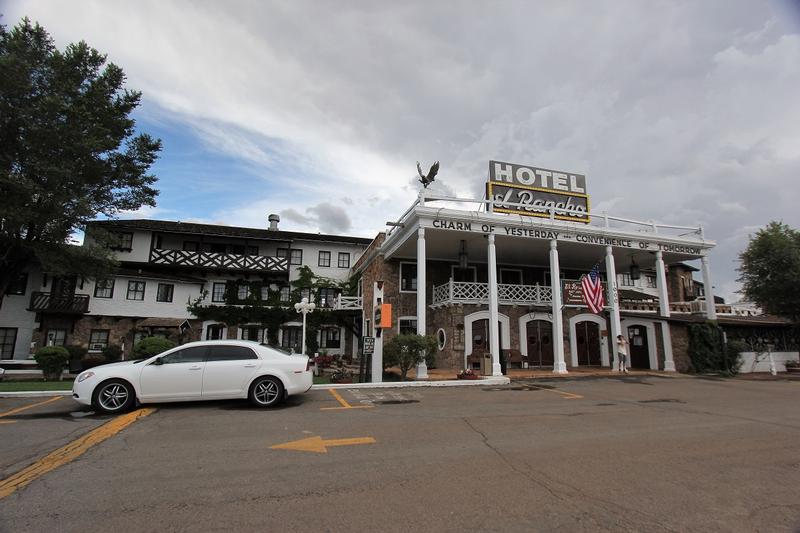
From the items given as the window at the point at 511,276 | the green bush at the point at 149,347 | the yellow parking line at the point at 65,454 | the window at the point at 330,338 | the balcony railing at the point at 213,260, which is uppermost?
the balcony railing at the point at 213,260

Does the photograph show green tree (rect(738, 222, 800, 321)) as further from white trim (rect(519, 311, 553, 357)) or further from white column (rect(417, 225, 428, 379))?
white column (rect(417, 225, 428, 379))

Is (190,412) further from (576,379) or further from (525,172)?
(525,172)

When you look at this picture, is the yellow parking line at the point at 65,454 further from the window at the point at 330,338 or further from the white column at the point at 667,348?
the window at the point at 330,338

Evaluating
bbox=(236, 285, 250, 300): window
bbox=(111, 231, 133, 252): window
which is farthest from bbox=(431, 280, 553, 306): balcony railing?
bbox=(111, 231, 133, 252): window

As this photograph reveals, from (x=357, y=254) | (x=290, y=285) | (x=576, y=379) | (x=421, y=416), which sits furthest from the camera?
(x=357, y=254)

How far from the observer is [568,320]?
66.1ft

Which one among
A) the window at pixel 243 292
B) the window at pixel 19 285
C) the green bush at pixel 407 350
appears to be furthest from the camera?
the window at pixel 243 292

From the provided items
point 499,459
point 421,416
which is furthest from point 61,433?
point 499,459

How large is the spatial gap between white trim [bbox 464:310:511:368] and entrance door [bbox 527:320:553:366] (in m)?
1.33

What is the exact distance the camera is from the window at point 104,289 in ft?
82.0

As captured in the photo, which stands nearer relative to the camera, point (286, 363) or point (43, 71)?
point (286, 363)

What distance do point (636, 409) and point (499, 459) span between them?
17.6 feet

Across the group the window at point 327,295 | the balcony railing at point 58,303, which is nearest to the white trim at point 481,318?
the window at point 327,295

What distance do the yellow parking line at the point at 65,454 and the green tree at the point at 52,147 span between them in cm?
1998
